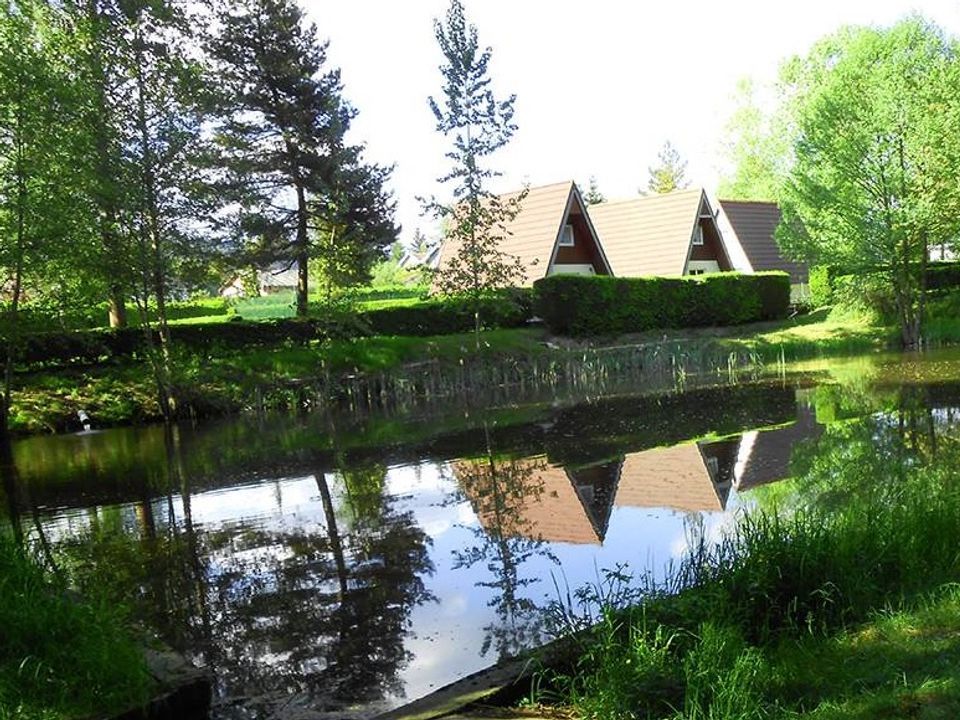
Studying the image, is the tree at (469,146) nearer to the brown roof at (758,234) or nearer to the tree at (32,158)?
the tree at (32,158)

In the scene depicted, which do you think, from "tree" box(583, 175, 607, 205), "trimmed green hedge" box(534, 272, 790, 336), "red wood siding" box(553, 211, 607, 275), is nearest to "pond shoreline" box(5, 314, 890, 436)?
"trimmed green hedge" box(534, 272, 790, 336)

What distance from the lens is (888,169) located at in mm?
24672

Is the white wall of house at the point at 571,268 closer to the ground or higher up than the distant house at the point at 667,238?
closer to the ground

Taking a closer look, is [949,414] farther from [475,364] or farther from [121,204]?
[121,204]

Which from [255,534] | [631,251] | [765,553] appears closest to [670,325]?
[631,251]

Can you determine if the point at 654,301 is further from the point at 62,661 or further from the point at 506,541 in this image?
the point at 62,661

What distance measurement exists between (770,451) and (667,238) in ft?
103

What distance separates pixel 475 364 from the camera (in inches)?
914

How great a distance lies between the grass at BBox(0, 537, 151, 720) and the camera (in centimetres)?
393

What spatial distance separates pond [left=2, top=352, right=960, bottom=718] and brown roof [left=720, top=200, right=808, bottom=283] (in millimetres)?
29843

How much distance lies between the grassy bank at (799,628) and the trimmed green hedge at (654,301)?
23046mm

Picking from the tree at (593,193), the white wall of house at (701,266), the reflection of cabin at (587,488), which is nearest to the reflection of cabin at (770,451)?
the reflection of cabin at (587,488)

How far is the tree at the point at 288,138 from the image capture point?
85.9ft

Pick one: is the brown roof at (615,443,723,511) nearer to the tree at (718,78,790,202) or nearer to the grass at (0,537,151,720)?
the grass at (0,537,151,720)
